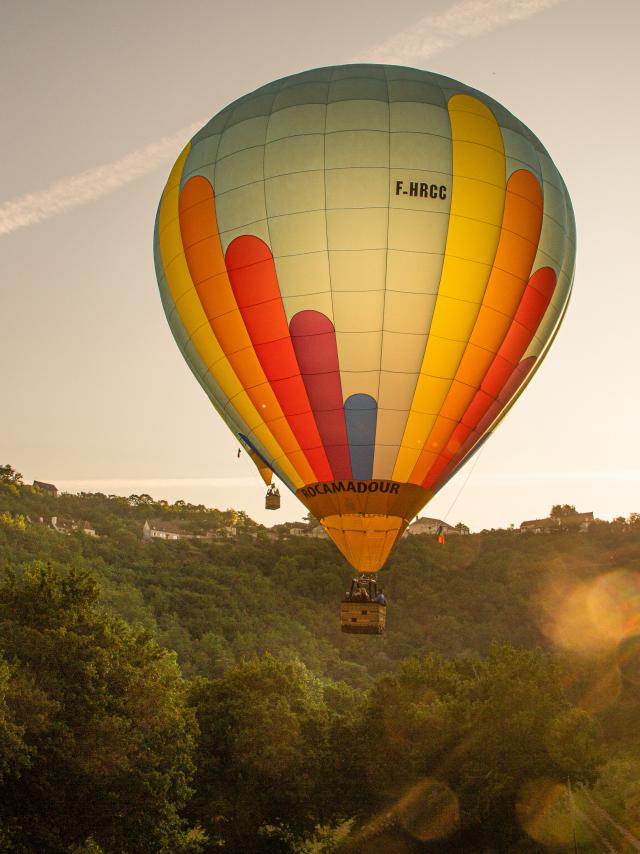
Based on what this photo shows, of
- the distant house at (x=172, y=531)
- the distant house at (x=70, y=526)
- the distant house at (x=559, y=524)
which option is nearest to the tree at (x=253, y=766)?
the distant house at (x=70, y=526)

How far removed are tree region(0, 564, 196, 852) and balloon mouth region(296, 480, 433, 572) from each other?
932cm

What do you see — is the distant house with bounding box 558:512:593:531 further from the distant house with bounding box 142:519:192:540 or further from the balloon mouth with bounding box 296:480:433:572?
the balloon mouth with bounding box 296:480:433:572

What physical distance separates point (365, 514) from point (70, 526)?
117681 mm

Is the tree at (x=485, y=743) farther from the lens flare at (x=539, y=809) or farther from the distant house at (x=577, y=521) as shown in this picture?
the distant house at (x=577, y=521)

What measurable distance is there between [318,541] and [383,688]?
85.2m

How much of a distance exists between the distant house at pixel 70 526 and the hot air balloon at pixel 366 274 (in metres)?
103

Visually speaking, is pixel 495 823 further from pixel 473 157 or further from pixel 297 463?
pixel 473 157

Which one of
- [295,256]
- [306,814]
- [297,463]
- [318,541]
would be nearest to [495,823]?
[306,814]

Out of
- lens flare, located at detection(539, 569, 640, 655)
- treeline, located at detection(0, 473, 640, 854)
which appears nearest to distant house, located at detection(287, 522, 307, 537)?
lens flare, located at detection(539, 569, 640, 655)

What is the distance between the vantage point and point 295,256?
24.5 meters

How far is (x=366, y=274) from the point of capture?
24.3 metres

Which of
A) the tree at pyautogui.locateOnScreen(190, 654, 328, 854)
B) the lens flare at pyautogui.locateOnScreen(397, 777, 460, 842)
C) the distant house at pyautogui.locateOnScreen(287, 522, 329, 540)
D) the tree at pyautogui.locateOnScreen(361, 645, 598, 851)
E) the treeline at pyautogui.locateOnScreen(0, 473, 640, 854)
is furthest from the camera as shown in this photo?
the distant house at pyautogui.locateOnScreen(287, 522, 329, 540)

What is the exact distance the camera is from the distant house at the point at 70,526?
130 meters

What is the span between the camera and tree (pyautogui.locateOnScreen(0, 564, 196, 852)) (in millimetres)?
28516
